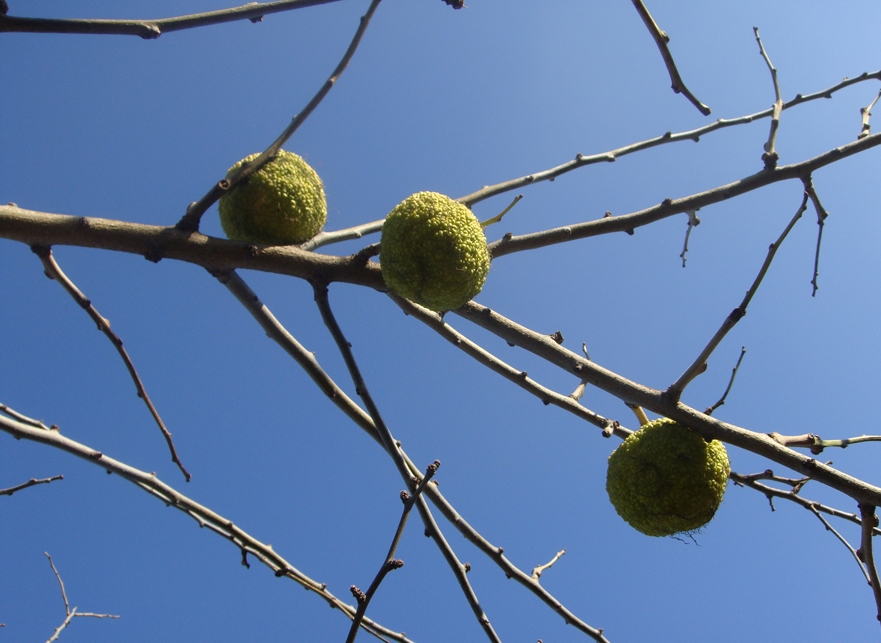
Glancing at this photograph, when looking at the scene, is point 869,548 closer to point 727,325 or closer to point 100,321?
point 727,325

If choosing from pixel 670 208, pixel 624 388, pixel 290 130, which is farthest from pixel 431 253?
pixel 670 208

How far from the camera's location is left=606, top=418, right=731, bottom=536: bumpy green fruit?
8.18 feet

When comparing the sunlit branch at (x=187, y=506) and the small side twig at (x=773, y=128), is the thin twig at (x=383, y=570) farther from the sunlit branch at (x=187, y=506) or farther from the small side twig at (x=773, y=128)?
the small side twig at (x=773, y=128)

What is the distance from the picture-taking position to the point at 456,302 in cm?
239

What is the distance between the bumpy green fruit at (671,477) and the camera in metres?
2.49

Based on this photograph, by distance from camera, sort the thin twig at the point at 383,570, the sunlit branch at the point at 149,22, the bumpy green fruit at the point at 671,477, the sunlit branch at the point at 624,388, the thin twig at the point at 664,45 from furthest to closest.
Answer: the bumpy green fruit at the point at 671,477 → the sunlit branch at the point at 624,388 → the thin twig at the point at 664,45 → the sunlit branch at the point at 149,22 → the thin twig at the point at 383,570

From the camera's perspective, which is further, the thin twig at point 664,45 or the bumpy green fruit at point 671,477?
the bumpy green fruit at point 671,477

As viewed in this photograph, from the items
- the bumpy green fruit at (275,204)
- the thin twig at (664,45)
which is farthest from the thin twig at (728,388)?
the bumpy green fruit at (275,204)

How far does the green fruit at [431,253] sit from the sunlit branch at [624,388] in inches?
7.8

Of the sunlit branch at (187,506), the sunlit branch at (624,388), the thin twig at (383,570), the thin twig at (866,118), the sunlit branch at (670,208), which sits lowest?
the thin twig at (383,570)

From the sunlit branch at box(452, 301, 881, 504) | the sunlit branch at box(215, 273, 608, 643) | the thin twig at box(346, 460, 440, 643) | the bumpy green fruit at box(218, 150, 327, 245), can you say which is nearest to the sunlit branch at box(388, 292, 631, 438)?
the sunlit branch at box(215, 273, 608, 643)

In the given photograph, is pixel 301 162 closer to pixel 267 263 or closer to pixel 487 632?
pixel 267 263

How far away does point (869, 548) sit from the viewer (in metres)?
2.12

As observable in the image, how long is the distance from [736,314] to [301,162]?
6.62 ft
